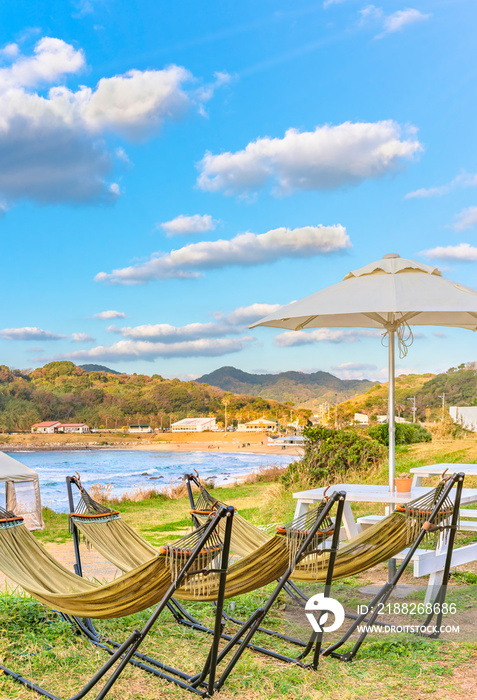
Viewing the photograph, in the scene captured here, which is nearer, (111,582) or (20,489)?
(111,582)

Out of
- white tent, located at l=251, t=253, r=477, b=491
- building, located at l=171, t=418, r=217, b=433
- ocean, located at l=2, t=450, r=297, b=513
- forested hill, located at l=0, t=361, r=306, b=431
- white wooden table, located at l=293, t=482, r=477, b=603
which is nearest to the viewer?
white wooden table, located at l=293, t=482, r=477, b=603

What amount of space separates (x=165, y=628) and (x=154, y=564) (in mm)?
1310

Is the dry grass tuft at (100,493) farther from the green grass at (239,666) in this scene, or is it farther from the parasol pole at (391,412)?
the green grass at (239,666)

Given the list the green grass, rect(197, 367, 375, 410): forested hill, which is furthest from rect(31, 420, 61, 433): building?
the green grass

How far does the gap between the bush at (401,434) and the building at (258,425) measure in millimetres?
17123

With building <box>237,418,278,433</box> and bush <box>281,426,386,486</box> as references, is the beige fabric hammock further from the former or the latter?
building <box>237,418,278,433</box>

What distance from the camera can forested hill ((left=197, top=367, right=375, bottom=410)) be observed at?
28.9 metres

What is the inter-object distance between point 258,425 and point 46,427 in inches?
487

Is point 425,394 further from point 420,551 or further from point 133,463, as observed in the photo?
point 420,551

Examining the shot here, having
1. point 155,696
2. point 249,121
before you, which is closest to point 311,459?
point 155,696

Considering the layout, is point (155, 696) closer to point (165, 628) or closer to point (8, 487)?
point (165, 628)

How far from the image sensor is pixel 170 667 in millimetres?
2586

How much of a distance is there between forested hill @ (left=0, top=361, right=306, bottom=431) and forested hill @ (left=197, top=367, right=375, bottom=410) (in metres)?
0.64

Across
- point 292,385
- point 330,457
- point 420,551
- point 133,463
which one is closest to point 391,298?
point 420,551
